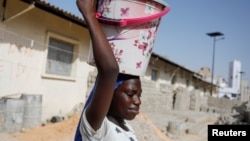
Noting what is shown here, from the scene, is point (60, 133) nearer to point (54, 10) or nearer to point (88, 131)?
point (54, 10)

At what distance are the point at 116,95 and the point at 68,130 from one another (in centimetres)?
466

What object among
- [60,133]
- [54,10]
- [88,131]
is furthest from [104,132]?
[54,10]

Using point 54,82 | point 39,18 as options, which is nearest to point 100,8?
point 39,18

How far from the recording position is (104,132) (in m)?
1.24

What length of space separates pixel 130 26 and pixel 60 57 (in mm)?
6119

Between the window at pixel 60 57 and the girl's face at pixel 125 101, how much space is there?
562 cm

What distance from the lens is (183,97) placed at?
1600 cm

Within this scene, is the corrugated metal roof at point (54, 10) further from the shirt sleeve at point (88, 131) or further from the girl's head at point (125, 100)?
the shirt sleeve at point (88, 131)

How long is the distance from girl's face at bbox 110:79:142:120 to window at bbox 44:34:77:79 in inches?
221

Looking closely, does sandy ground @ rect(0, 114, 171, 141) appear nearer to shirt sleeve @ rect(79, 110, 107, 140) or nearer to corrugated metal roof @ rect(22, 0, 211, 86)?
corrugated metal roof @ rect(22, 0, 211, 86)

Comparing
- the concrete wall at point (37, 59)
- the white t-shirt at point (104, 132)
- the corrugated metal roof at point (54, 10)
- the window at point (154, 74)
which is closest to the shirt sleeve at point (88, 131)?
the white t-shirt at point (104, 132)

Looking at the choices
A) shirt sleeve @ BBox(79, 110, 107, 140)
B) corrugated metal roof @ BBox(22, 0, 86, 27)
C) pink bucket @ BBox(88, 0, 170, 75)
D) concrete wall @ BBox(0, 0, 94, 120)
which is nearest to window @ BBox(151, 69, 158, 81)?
concrete wall @ BBox(0, 0, 94, 120)

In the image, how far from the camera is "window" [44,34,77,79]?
22.6ft

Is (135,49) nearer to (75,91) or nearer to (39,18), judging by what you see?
(39,18)
